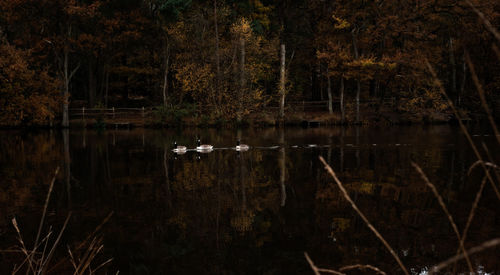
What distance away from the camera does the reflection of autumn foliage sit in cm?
3194

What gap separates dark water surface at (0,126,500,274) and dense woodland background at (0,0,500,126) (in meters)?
17.9

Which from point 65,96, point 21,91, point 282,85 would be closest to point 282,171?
point 282,85

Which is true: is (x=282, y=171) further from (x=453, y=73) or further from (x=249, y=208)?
(x=453, y=73)

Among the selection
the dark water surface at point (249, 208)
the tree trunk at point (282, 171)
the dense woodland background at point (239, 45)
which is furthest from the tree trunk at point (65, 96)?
the tree trunk at point (282, 171)

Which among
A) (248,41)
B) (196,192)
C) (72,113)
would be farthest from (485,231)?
(72,113)

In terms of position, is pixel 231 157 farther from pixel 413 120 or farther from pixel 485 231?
pixel 413 120

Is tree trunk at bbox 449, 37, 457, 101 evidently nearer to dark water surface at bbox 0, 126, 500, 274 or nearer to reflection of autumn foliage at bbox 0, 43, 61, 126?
dark water surface at bbox 0, 126, 500, 274

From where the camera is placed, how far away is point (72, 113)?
1644 inches

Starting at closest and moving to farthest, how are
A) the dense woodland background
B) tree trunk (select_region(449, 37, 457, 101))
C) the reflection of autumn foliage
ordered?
the reflection of autumn foliage → the dense woodland background → tree trunk (select_region(449, 37, 457, 101))

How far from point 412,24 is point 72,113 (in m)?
30.8

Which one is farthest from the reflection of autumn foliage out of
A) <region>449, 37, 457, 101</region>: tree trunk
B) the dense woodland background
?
<region>449, 37, 457, 101</region>: tree trunk

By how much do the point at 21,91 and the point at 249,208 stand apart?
28.1 metres

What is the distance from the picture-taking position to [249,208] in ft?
36.1

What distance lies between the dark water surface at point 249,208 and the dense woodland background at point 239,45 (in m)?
17.9
